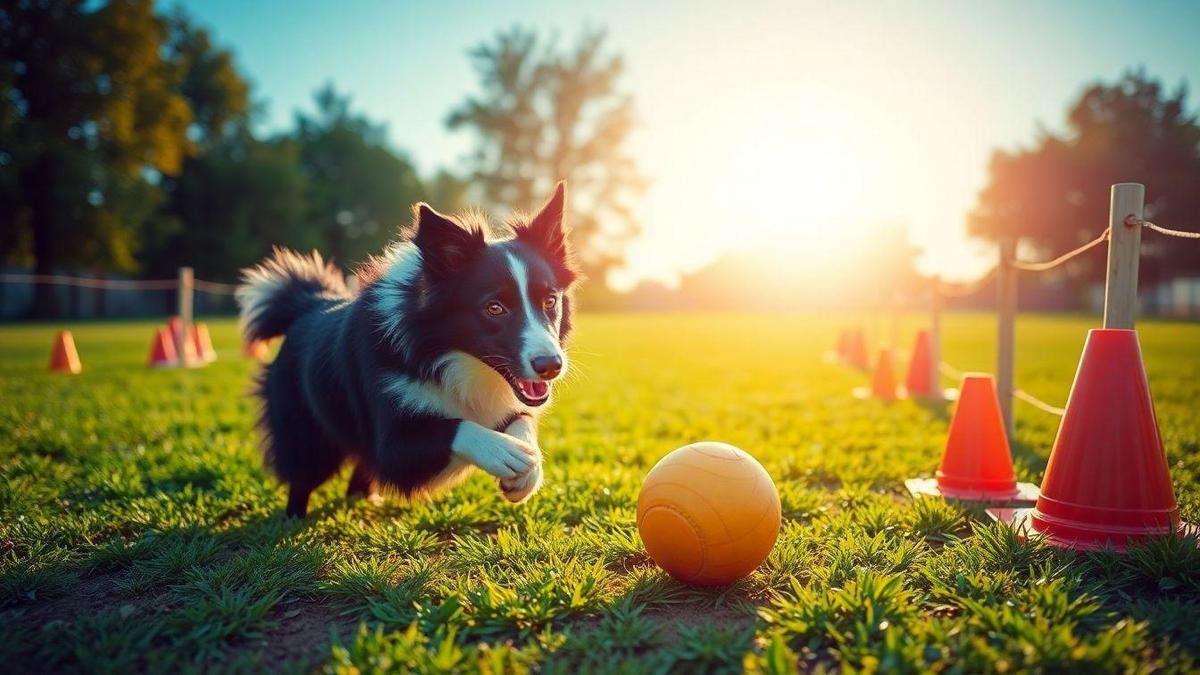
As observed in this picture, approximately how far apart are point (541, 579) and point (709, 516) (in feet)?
2.54

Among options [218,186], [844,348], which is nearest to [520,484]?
[844,348]

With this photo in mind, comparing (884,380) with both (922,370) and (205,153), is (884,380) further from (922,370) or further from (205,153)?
(205,153)

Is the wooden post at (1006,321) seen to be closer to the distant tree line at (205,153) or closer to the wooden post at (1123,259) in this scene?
the wooden post at (1123,259)

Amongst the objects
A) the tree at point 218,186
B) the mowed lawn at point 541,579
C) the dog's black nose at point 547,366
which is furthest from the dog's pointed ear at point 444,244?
the tree at point 218,186

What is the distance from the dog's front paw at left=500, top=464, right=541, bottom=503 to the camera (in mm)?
3396

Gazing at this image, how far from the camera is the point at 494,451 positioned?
3.28 meters

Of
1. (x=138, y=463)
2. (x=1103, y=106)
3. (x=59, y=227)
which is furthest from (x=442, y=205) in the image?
(x=138, y=463)

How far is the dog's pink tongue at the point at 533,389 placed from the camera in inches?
135

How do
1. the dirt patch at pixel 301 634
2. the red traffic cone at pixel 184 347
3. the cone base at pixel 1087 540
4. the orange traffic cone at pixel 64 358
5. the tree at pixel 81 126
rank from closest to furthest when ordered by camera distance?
the dirt patch at pixel 301 634, the cone base at pixel 1087 540, the orange traffic cone at pixel 64 358, the red traffic cone at pixel 184 347, the tree at pixel 81 126

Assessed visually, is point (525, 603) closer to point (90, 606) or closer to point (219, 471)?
point (90, 606)

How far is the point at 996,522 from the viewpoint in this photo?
3662 millimetres

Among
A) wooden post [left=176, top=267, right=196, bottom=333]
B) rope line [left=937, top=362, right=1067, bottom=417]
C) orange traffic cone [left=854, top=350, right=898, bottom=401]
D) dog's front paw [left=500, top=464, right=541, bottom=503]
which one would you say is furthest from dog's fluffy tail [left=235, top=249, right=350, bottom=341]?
wooden post [left=176, top=267, right=196, bottom=333]

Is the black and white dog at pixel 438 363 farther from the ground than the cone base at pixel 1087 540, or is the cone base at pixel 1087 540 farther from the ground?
the black and white dog at pixel 438 363

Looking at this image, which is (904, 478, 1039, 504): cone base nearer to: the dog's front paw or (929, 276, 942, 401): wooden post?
the dog's front paw
